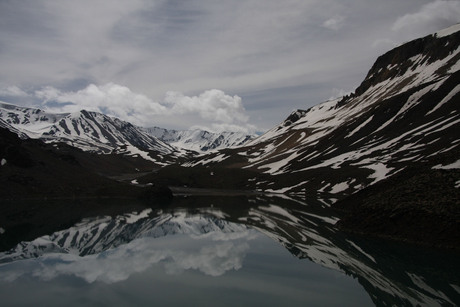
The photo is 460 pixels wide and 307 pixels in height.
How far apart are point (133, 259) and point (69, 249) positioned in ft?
33.6

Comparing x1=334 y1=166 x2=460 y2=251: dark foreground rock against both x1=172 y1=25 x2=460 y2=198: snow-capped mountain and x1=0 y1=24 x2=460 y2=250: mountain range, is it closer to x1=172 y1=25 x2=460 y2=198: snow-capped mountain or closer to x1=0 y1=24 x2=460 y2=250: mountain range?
x1=0 y1=24 x2=460 y2=250: mountain range

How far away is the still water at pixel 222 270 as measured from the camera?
25.2 metres

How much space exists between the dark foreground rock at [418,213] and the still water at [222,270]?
269cm

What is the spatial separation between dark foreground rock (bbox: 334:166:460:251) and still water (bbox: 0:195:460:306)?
2693mm

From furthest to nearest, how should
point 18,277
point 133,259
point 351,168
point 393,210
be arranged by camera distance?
point 351,168, point 393,210, point 133,259, point 18,277

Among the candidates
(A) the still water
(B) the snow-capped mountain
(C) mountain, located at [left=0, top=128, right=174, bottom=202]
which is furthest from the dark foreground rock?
(C) mountain, located at [left=0, top=128, right=174, bottom=202]

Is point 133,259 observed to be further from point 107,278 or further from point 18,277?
point 18,277

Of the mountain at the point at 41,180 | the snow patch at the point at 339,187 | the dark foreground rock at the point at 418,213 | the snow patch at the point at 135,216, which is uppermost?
the mountain at the point at 41,180

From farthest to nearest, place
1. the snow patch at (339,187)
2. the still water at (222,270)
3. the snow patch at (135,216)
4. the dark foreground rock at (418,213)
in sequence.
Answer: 1. the snow patch at (339,187)
2. the snow patch at (135,216)
3. the dark foreground rock at (418,213)
4. the still water at (222,270)

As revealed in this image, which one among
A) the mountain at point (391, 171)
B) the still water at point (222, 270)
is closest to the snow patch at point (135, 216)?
the still water at point (222, 270)

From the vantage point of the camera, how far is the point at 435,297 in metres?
25.3

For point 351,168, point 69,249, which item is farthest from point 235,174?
point 69,249

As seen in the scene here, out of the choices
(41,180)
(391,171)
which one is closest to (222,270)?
(391,171)

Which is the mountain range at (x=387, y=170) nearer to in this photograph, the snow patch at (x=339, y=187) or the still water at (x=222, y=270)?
the snow patch at (x=339, y=187)
